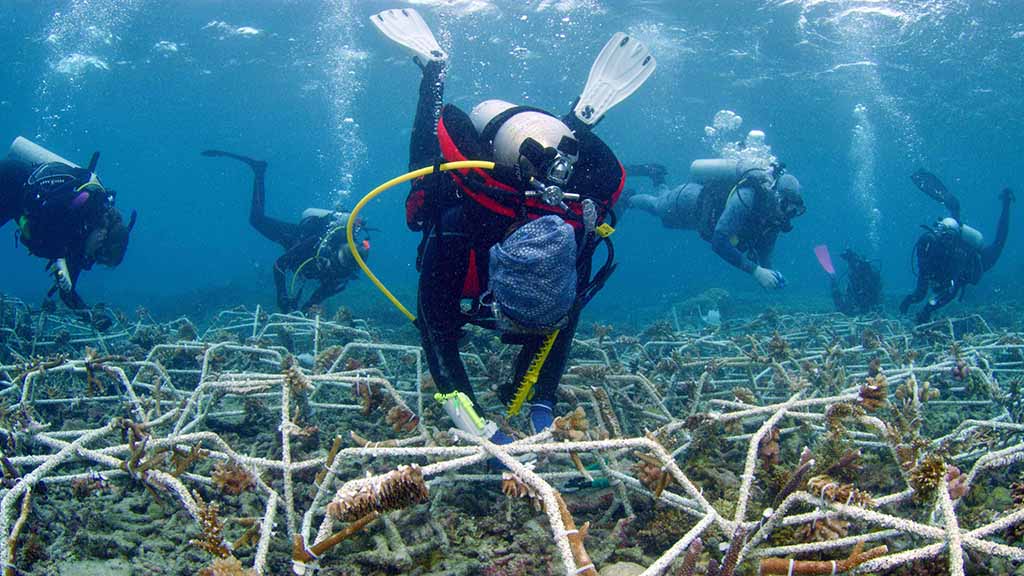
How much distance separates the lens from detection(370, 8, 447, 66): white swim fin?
15.8 ft

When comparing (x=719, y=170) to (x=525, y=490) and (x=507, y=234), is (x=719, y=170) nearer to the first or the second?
(x=507, y=234)

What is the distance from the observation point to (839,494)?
1833 millimetres

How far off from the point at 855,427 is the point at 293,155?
59.0m

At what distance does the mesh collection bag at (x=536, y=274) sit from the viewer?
266 centimetres

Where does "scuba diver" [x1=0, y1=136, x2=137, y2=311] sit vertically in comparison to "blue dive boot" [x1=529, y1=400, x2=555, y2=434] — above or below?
below

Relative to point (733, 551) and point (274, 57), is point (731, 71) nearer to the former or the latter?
point (274, 57)

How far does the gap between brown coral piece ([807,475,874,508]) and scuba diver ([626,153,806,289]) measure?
6509 mm

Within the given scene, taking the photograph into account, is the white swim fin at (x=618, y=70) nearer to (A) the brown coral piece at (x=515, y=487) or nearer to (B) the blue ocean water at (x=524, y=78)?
(A) the brown coral piece at (x=515, y=487)

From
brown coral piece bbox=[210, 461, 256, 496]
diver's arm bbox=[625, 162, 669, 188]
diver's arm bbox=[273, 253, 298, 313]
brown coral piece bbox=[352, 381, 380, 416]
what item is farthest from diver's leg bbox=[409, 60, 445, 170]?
diver's arm bbox=[625, 162, 669, 188]

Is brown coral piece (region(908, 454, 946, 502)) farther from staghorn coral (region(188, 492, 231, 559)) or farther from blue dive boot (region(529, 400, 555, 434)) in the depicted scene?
staghorn coral (region(188, 492, 231, 559))

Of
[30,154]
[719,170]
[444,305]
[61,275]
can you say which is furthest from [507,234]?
[719,170]

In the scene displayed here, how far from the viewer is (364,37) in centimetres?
2394

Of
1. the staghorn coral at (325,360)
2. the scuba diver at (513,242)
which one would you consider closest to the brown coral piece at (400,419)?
the scuba diver at (513,242)

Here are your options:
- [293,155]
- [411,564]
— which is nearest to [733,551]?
[411,564]
